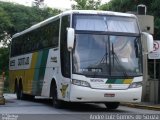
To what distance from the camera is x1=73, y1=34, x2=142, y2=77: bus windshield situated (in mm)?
18016

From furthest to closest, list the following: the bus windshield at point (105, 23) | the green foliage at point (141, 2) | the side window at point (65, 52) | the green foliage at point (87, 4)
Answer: the green foliage at point (87, 4) < the green foliage at point (141, 2) < the bus windshield at point (105, 23) < the side window at point (65, 52)

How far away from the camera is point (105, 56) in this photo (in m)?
18.2

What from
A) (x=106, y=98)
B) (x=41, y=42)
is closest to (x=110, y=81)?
(x=106, y=98)

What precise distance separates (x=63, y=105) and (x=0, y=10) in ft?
97.7

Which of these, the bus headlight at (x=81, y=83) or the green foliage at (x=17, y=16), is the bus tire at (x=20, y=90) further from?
the green foliage at (x=17, y=16)

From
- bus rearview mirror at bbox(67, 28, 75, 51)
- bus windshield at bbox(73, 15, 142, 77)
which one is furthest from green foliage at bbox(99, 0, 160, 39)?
bus rearview mirror at bbox(67, 28, 75, 51)

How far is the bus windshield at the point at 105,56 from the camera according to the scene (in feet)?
59.1

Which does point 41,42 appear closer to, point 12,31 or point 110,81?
point 110,81

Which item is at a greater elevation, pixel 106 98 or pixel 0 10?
pixel 0 10

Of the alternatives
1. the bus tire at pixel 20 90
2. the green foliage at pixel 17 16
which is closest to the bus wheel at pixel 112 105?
the bus tire at pixel 20 90

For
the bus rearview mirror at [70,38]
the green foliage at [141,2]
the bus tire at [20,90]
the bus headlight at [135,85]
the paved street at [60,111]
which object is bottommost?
the paved street at [60,111]

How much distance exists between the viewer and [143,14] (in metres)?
25.9

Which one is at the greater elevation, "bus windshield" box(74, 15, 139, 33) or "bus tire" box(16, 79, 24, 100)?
"bus windshield" box(74, 15, 139, 33)

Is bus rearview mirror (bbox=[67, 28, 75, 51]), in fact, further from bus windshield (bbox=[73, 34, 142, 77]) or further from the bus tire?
the bus tire
